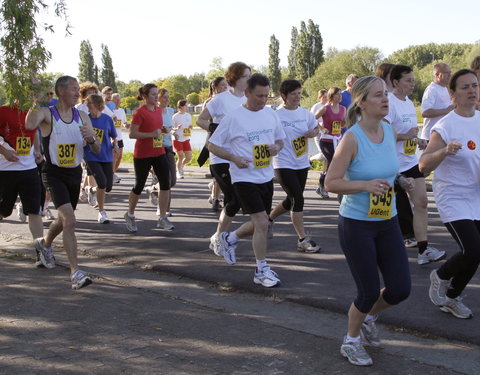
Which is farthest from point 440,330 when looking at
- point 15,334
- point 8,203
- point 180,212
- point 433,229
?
point 180,212

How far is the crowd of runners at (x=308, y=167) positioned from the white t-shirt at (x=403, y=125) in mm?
14

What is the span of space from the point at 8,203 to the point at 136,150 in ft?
7.29

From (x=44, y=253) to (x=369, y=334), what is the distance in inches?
155

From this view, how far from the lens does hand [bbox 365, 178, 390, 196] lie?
12.9ft

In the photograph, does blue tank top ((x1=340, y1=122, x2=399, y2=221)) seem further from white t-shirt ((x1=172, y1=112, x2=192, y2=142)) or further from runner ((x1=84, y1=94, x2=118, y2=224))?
white t-shirt ((x1=172, y1=112, x2=192, y2=142))

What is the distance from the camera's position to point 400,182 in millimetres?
4211

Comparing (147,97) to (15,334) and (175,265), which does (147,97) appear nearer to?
(175,265)

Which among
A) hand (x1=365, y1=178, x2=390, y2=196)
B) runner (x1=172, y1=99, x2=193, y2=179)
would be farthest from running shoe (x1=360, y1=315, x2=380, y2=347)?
runner (x1=172, y1=99, x2=193, y2=179)

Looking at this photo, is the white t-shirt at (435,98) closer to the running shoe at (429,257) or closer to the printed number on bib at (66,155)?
the running shoe at (429,257)

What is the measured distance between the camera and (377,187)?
3.92 meters

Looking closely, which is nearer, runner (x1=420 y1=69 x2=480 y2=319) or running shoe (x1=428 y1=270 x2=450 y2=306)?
runner (x1=420 y1=69 x2=480 y2=319)

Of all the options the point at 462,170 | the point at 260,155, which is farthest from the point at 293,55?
the point at 462,170

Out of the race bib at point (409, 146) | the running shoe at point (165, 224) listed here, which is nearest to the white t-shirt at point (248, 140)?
the race bib at point (409, 146)

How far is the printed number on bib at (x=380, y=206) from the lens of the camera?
162 inches
